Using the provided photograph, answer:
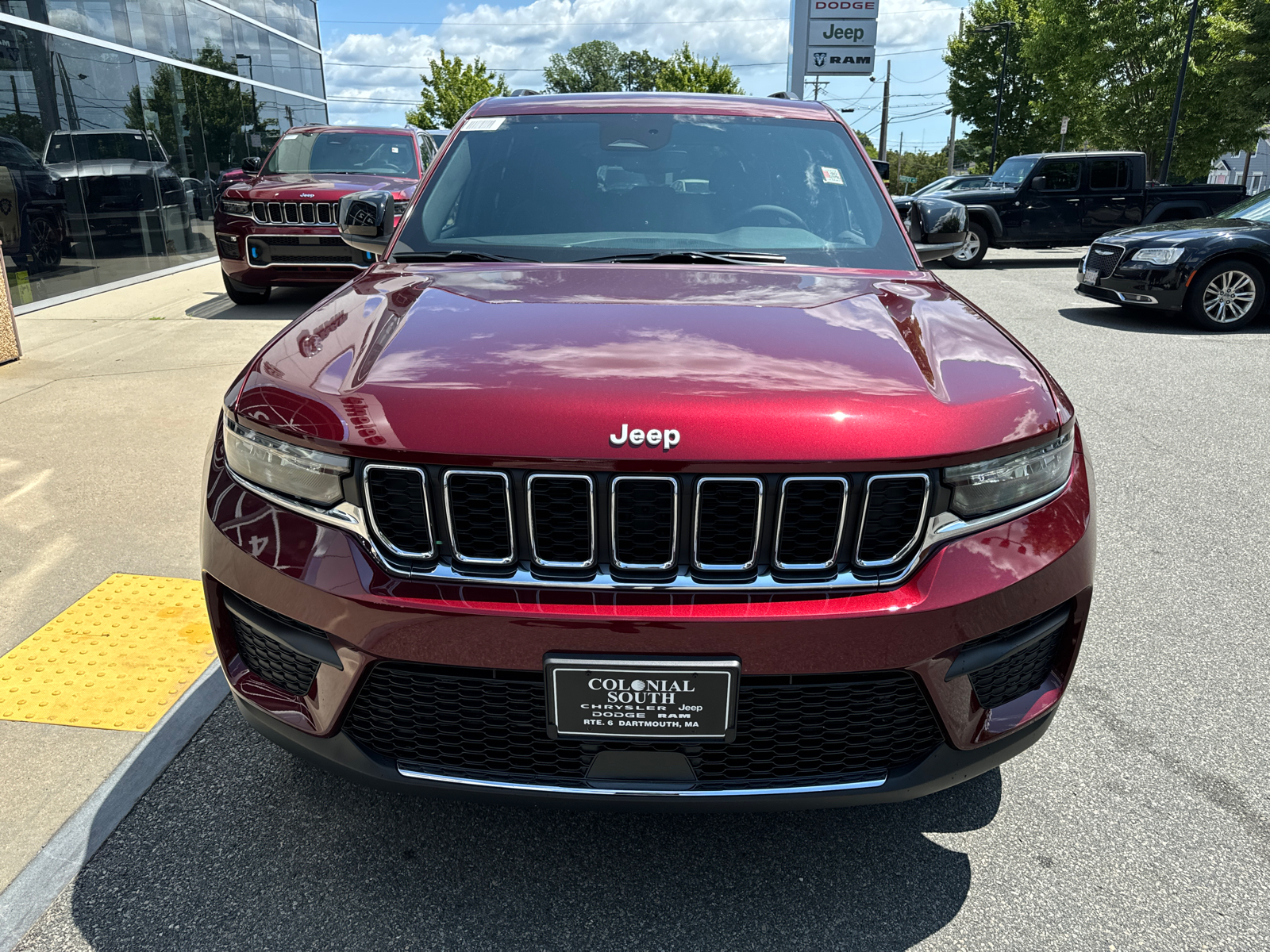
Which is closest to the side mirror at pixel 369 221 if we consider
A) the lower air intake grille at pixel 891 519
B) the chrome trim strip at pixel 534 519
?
the chrome trim strip at pixel 534 519

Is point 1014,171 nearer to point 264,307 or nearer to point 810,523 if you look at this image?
point 264,307

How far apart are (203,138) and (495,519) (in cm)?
1662

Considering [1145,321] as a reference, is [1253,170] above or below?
above

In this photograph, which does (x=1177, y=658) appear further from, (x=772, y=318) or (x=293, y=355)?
(x=293, y=355)

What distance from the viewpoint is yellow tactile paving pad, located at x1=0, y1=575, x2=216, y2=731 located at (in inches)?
112

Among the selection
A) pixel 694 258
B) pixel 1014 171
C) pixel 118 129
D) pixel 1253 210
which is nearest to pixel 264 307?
pixel 118 129

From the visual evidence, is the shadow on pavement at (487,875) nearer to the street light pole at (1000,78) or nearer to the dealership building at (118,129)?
the dealership building at (118,129)

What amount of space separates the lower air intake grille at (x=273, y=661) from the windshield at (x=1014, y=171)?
16.2 metres

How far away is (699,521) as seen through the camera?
1768mm

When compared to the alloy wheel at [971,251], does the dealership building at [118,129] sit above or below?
above

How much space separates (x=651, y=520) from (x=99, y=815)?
1.65m

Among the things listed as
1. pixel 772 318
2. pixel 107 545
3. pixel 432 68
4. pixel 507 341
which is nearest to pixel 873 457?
pixel 772 318

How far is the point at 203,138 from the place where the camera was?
15.9m

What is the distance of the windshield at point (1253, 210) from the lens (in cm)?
994
